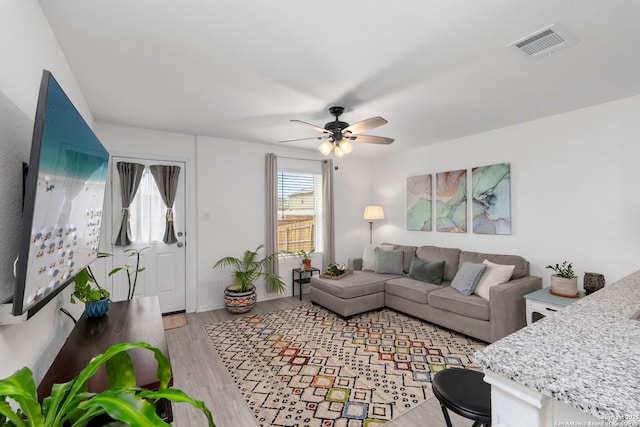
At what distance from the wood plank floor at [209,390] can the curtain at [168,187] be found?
48.0 inches

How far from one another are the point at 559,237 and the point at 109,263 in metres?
5.27

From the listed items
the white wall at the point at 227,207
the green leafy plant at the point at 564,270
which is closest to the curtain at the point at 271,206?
the white wall at the point at 227,207

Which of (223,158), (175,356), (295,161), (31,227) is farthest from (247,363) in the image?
(295,161)

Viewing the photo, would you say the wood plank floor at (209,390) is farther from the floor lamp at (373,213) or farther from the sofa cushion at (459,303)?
the floor lamp at (373,213)

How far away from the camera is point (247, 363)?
269 cm

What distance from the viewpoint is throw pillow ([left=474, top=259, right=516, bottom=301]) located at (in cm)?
325

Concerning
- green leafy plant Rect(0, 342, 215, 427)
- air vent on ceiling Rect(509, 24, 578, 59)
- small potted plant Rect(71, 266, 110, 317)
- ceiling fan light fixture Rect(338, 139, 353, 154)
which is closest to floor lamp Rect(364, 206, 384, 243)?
ceiling fan light fixture Rect(338, 139, 353, 154)

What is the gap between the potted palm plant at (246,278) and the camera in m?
3.94

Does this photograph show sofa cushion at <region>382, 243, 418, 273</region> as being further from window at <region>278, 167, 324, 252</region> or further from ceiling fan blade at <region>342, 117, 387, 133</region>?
ceiling fan blade at <region>342, 117, 387, 133</region>

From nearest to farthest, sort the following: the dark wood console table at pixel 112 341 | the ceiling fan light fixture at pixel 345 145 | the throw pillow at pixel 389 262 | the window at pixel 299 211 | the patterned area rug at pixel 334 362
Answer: the dark wood console table at pixel 112 341 → the patterned area rug at pixel 334 362 → the ceiling fan light fixture at pixel 345 145 → the throw pillow at pixel 389 262 → the window at pixel 299 211

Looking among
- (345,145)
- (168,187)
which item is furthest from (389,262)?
(168,187)

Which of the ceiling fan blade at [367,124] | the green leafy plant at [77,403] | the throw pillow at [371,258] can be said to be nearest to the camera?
the green leafy plant at [77,403]

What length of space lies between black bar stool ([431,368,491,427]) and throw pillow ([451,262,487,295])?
2195 millimetres

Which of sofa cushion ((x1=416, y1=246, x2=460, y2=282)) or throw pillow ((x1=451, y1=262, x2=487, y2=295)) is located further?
sofa cushion ((x1=416, y1=246, x2=460, y2=282))
